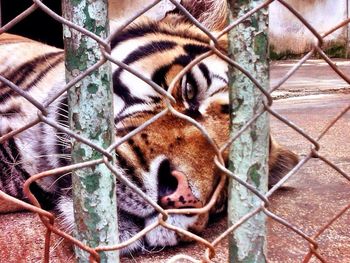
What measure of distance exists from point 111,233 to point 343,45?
22.6 ft

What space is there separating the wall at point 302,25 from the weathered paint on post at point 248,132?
617cm

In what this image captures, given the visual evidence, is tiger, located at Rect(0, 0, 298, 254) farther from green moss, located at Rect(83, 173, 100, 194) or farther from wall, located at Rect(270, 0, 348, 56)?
wall, located at Rect(270, 0, 348, 56)

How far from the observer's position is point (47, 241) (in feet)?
3.33

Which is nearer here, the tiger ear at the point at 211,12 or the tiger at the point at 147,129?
the tiger at the point at 147,129

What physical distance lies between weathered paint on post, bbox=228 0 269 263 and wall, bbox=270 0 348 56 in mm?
6165

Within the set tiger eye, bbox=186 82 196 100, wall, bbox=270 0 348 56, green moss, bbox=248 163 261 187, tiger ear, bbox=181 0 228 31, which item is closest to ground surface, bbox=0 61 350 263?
tiger eye, bbox=186 82 196 100

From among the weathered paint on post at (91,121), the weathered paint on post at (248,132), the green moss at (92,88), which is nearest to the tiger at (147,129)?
the weathered paint on post at (248,132)

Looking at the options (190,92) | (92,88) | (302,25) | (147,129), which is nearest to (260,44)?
(92,88)

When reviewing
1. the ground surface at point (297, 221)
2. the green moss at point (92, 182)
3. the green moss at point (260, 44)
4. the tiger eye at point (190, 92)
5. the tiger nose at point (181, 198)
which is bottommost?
the ground surface at point (297, 221)

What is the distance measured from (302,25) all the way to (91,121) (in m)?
6.64

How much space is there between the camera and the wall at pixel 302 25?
7.21 metres

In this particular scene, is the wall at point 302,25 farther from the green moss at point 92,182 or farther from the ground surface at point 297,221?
the green moss at point 92,182

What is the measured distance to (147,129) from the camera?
178 centimetres

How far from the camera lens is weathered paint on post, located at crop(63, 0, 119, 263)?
3.22 feet
